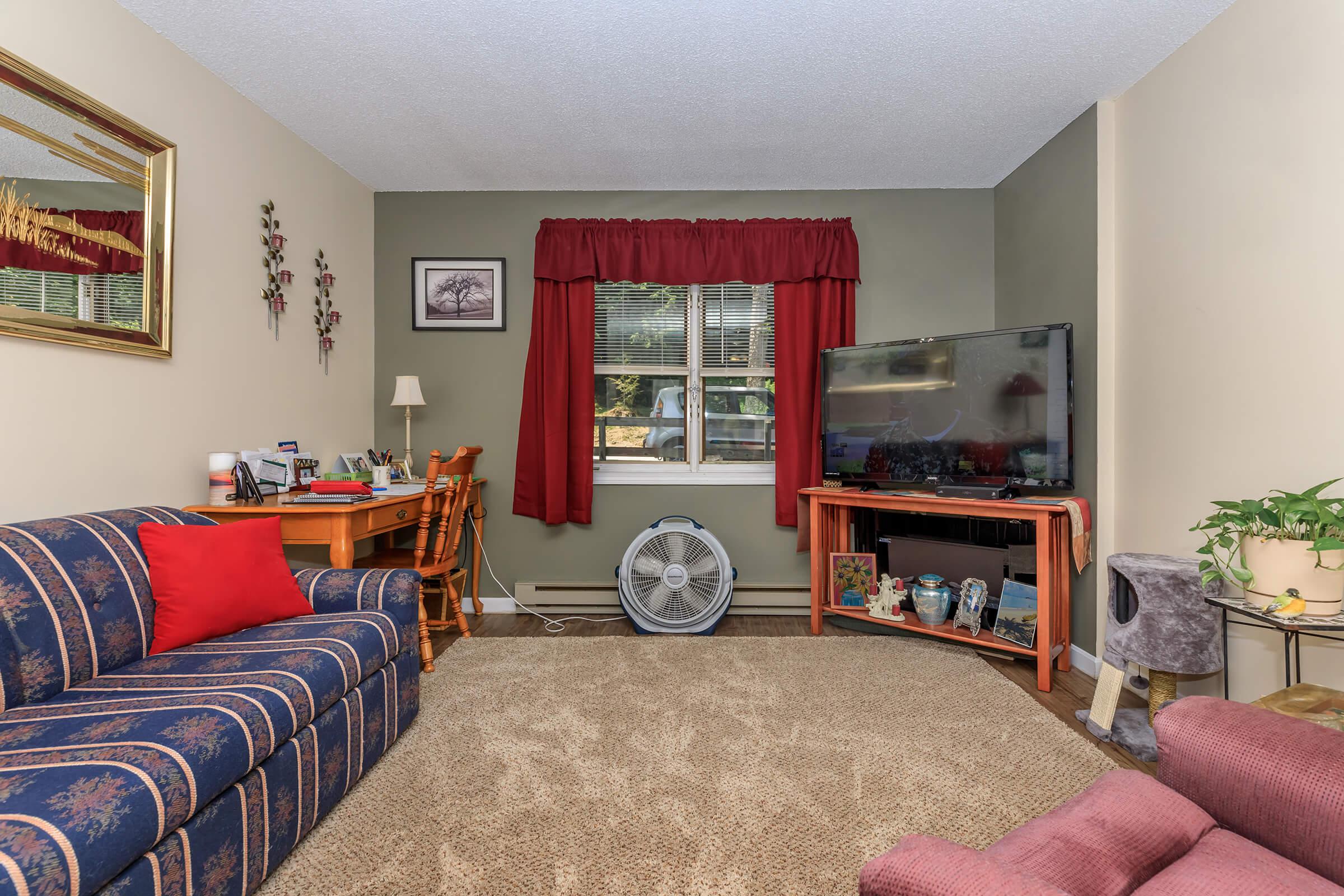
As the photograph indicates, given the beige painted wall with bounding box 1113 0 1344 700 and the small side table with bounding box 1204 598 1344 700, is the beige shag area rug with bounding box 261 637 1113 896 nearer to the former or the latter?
the small side table with bounding box 1204 598 1344 700

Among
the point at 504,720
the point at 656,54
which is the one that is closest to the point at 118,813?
the point at 504,720

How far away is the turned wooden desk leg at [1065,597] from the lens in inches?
113

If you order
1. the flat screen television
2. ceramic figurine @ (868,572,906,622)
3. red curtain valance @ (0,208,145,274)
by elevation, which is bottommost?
ceramic figurine @ (868,572,906,622)

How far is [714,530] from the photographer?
378 centimetres

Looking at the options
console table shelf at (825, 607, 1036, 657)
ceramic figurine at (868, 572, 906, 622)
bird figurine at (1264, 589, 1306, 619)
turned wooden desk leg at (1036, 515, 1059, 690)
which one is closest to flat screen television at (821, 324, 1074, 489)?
turned wooden desk leg at (1036, 515, 1059, 690)

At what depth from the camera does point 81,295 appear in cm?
198

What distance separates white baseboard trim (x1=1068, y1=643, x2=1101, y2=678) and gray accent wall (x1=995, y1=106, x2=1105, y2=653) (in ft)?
0.09

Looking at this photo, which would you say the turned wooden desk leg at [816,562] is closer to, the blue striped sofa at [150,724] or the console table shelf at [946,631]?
the console table shelf at [946,631]

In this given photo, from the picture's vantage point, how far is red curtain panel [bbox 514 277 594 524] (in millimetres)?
3635

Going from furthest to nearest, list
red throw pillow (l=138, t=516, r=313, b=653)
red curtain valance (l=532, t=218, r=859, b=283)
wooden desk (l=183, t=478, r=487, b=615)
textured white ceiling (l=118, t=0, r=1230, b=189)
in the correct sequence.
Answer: red curtain valance (l=532, t=218, r=859, b=283) → wooden desk (l=183, t=478, r=487, b=615) → textured white ceiling (l=118, t=0, r=1230, b=189) → red throw pillow (l=138, t=516, r=313, b=653)

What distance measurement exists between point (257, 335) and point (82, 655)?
5.49 feet

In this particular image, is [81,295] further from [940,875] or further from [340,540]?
[940,875]

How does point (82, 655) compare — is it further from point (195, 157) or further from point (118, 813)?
point (195, 157)

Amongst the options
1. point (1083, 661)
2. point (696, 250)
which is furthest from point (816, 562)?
point (696, 250)
